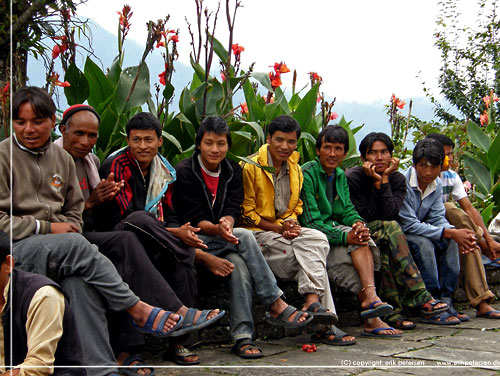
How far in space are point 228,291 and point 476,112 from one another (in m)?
7.99

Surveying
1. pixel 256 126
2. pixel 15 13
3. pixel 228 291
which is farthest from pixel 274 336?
pixel 15 13

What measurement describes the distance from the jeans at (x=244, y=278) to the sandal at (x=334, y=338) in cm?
46

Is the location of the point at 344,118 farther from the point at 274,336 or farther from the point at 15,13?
the point at 15,13

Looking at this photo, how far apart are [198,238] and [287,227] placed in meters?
0.64

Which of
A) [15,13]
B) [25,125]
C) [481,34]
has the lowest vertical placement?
[25,125]

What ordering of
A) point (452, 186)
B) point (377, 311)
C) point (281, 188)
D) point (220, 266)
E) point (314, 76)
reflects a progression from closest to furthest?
1. point (220, 266)
2. point (377, 311)
3. point (281, 188)
4. point (452, 186)
5. point (314, 76)

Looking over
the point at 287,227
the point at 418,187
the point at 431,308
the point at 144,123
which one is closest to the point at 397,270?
the point at 431,308

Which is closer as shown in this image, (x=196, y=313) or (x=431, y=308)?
(x=196, y=313)

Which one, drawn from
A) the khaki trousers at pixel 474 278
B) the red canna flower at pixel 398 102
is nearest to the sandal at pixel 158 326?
the khaki trousers at pixel 474 278

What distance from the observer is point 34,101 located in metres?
2.82

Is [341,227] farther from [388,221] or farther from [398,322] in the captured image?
[398,322]

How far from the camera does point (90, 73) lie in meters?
4.14

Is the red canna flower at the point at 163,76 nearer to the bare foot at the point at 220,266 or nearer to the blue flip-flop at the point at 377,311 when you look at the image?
the bare foot at the point at 220,266

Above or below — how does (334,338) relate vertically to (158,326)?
below
